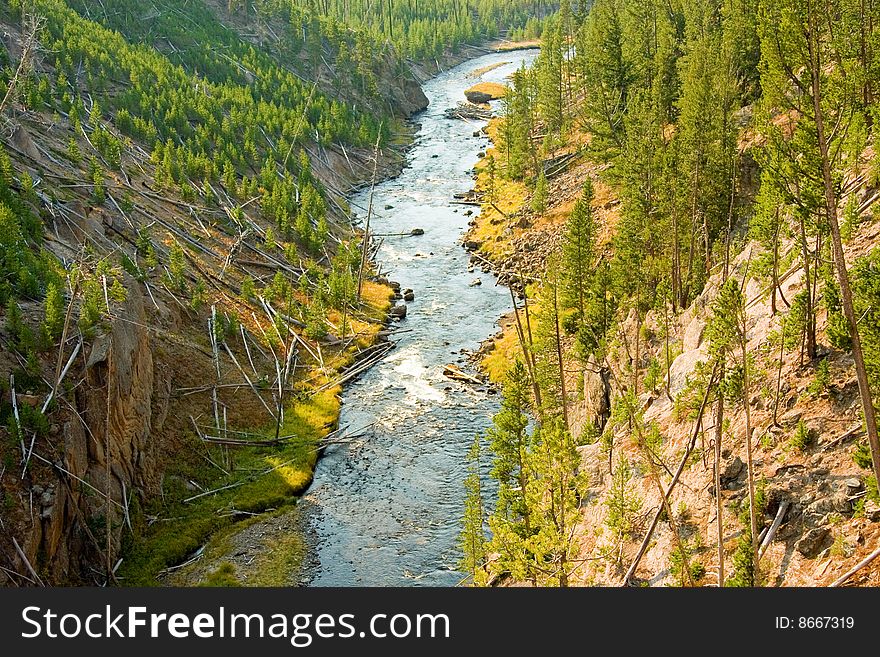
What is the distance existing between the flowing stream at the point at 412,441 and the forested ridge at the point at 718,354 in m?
2.64

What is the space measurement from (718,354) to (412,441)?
29.9 meters

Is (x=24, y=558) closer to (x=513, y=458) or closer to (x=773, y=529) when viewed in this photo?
(x=513, y=458)

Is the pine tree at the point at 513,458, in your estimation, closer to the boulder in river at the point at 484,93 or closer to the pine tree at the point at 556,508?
the pine tree at the point at 556,508

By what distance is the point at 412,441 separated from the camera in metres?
49.6

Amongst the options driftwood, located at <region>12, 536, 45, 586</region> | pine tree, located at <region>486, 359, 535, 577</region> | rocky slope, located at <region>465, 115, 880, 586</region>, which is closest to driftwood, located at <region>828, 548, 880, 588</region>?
rocky slope, located at <region>465, 115, 880, 586</region>

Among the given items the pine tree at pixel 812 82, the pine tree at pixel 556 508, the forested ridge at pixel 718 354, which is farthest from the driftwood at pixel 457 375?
the pine tree at pixel 812 82

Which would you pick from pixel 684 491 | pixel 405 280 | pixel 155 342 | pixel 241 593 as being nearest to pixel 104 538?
pixel 155 342

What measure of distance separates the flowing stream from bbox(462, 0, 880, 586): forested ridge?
264cm

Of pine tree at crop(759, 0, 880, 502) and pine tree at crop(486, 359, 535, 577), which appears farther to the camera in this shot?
pine tree at crop(486, 359, 535, 577)

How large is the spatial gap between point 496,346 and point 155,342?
2549 cm

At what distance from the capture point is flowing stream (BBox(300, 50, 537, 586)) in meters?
39.7

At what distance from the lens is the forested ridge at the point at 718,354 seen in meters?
21.4

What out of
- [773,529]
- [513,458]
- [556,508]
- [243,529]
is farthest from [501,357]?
[773,529]

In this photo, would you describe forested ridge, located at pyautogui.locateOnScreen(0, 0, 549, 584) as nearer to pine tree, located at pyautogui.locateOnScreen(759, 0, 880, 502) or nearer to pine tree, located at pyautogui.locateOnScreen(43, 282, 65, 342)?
pine tree, located at pyautogui.locateOnScreen(43, 282, 65, 342)
